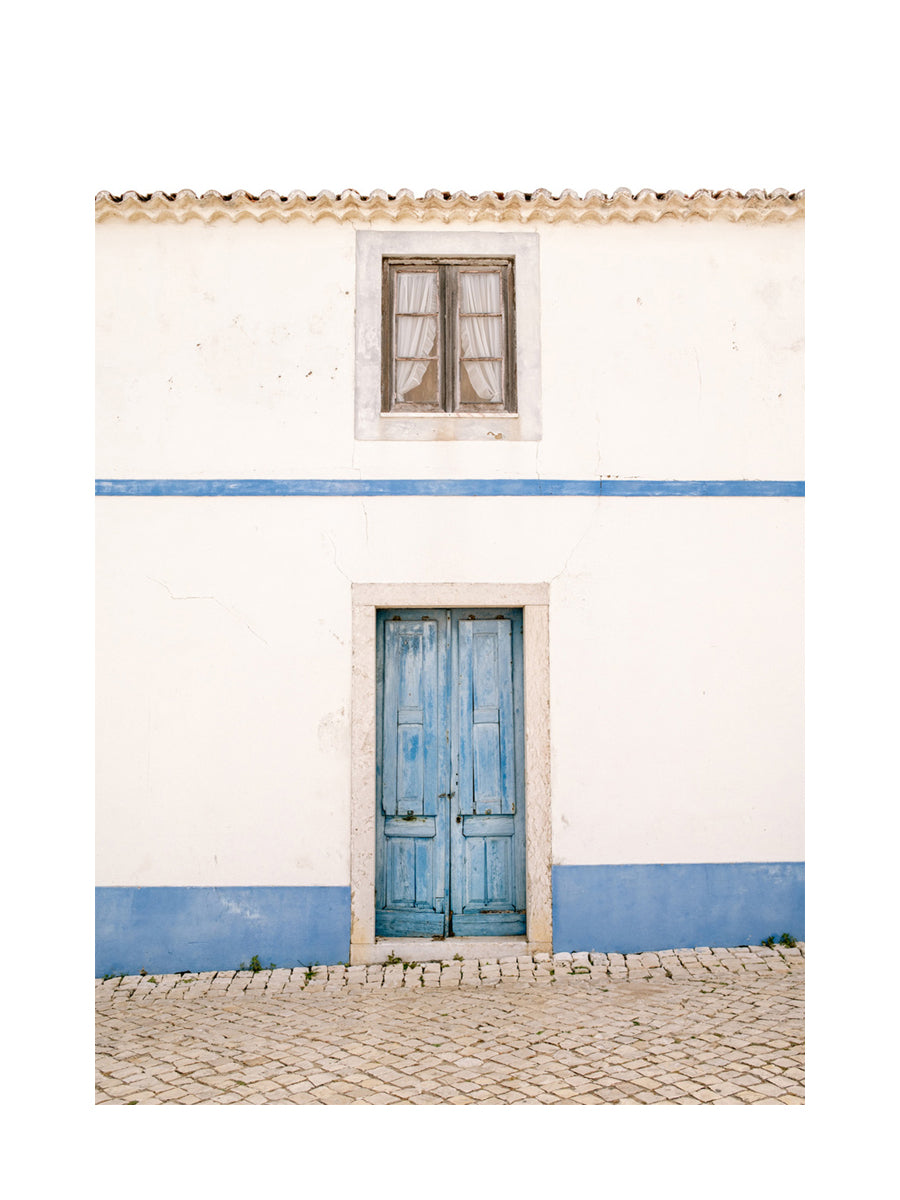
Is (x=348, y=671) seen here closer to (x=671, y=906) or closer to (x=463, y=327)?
(x=463, y=327)

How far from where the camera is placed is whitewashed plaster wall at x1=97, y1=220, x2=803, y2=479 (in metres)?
5.89

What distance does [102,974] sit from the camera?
18.4 ft

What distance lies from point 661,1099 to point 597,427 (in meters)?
3.94

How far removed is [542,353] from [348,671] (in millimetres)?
2495

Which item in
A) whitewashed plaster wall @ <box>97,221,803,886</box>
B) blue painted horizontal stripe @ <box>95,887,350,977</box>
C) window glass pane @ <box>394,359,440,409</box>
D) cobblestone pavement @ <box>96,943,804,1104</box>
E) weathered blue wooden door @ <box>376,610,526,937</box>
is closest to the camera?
cobblestone pavement @ <box>96,943,804,1104</box>

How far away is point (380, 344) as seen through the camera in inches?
233

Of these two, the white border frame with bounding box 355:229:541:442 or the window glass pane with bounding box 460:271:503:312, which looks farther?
the window glass pane with bounding box 460:271:503:312

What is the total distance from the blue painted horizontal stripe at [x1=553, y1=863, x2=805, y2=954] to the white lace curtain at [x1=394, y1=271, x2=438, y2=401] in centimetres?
359

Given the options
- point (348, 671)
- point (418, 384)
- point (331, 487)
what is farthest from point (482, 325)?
point (348, 671)

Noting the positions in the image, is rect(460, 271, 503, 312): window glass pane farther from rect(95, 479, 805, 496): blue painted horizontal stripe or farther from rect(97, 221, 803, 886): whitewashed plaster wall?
rect(95, 479, 805, 496): blue painted horizontal stripe

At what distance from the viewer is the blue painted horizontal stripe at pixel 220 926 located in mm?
5641

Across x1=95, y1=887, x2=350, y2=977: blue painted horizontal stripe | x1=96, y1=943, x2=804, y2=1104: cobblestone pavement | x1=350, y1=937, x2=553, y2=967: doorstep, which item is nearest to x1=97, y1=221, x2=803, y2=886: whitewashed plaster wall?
x1=95, y1=887, x2=350, y2=977: blue painted horizontal stripe

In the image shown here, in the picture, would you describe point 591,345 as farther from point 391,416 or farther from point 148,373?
point 148,373

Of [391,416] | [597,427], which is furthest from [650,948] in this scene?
[391,416]
